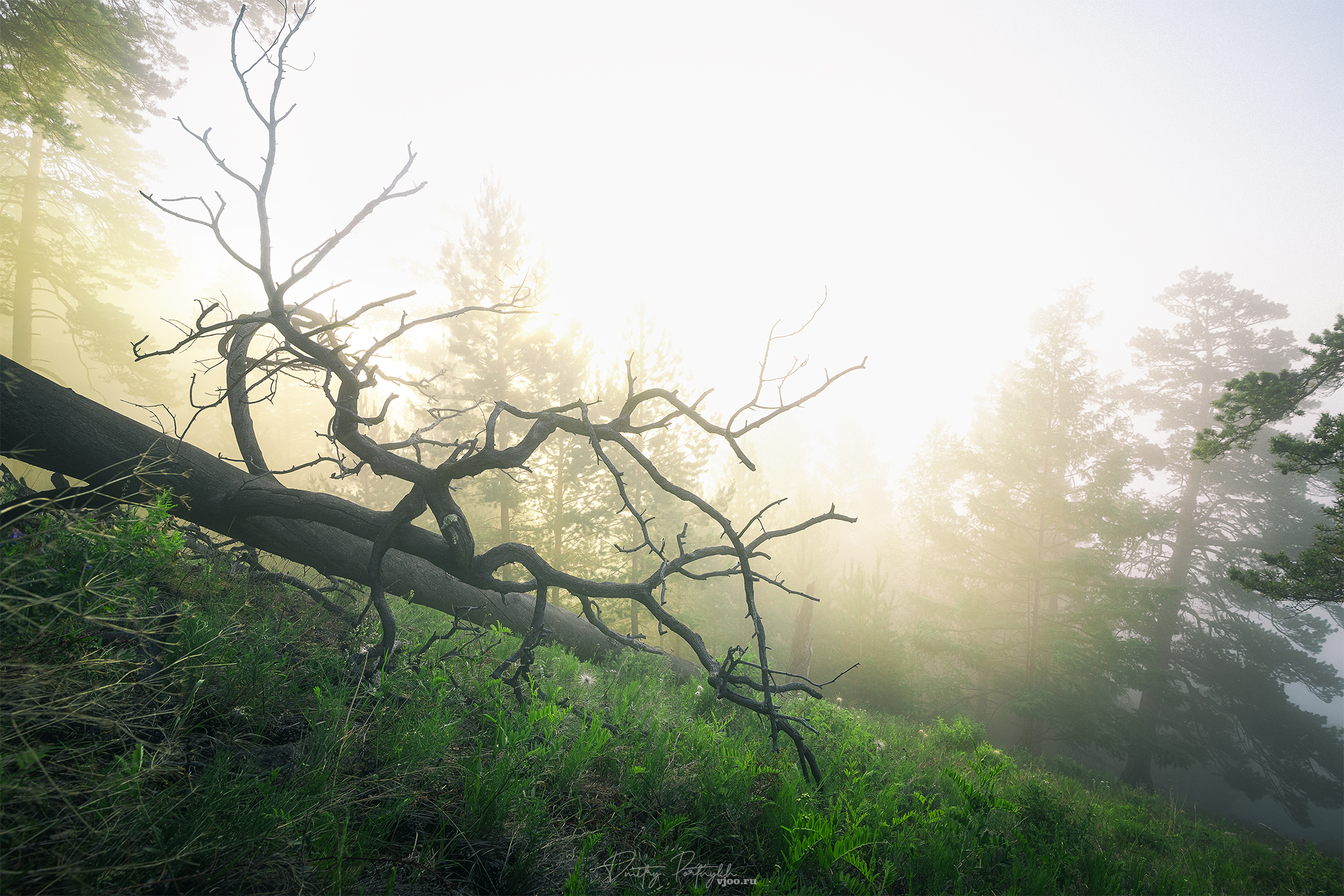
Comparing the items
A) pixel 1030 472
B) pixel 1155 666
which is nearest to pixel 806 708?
pixel 1030 472

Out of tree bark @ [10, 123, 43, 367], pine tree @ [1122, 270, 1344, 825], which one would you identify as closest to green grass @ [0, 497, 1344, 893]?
tree bark @ [10, 123, 43, 367]

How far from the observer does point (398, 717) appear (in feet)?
7.88

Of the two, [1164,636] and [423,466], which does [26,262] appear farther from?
[1164,636]

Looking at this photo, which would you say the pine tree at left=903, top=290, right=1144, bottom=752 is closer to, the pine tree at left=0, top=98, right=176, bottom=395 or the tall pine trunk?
the tall pine trunk

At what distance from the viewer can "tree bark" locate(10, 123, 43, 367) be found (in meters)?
12.4

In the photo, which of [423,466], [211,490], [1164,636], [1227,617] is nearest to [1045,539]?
[1164,636]

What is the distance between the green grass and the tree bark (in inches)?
656

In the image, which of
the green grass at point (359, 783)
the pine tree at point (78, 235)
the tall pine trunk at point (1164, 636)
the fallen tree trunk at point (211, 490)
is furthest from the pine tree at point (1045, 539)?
the pine tree at point (78, 235)

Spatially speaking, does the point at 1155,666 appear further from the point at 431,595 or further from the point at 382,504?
the point at 382,504

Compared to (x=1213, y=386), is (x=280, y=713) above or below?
below

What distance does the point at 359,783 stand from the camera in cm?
185

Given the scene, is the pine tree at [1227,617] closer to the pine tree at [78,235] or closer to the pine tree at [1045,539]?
the pine tree at [1045,539]

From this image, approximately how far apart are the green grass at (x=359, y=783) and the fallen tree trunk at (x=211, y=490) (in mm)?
458

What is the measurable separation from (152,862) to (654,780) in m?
2.02
